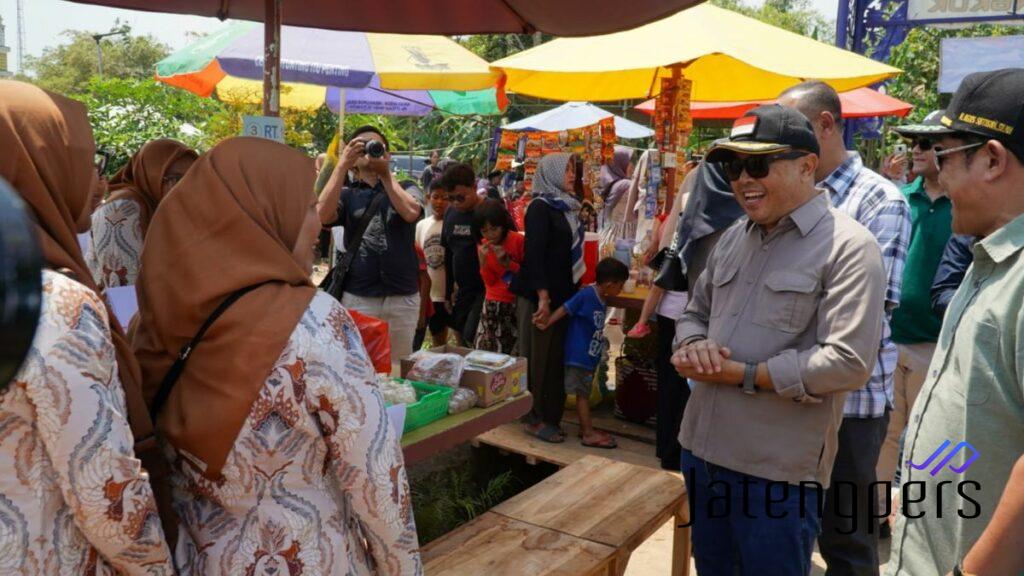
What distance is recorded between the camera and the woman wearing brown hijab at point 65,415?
1.32 m

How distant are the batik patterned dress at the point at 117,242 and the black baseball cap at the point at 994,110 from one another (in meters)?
2.92

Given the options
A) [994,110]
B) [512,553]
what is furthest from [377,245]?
[994,110]

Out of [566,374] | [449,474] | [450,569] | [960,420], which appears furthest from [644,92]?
[960,420]

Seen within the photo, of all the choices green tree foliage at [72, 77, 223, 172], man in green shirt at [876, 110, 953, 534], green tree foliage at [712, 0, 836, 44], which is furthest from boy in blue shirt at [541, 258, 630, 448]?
green tree foliage at [712, 0, 836, 44]

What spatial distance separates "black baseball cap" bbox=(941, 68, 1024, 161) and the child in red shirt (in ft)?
12.1

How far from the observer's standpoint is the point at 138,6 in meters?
3.39

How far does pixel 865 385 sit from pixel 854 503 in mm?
495

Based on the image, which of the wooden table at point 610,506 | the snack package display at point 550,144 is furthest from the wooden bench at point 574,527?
the snack package display at point 550,144

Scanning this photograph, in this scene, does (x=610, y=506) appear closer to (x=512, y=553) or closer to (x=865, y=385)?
(x=512, y=553)

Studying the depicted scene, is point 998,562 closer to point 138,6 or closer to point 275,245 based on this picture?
point 275,245

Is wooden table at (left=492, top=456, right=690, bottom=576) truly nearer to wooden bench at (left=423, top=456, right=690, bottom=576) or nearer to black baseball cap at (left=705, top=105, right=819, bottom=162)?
wooden bench at (left=423, top=456, right=690, bottom=576)

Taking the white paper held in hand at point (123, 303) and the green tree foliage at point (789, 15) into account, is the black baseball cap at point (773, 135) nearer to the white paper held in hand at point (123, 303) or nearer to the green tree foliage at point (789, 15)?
the white paper held in hand at point (123, 303)

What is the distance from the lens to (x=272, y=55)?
3031 mm

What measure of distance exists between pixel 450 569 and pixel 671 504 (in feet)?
3.46
